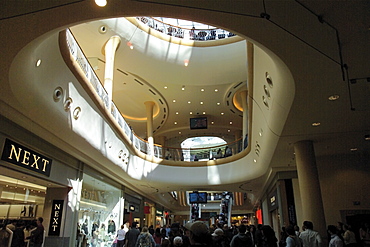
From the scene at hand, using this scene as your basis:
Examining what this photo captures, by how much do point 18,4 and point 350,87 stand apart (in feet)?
17.6

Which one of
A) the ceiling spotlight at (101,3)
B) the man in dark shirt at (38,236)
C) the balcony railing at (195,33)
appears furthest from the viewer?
the balcony railing at (195,33)

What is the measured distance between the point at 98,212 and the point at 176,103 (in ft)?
30.2

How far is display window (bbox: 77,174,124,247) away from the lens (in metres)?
10.5

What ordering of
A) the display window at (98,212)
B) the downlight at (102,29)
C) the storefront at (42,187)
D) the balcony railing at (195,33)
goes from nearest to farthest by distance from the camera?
the storefront at (42,187)
the display window at (98,212)
the downlight at (102,29)
the balcony railing at (195,33)

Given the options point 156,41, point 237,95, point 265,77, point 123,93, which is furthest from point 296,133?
point 123,93

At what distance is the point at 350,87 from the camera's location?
4.94 meters

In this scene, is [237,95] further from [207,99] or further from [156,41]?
[156,41]

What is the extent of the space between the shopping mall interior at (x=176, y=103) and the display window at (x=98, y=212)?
9cm

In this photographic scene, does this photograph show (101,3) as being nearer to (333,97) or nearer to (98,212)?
(333,97)

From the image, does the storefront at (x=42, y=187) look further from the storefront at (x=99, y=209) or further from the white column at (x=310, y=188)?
the white column at (x=310, y=188)

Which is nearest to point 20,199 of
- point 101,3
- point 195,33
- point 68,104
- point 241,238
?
point 68,104

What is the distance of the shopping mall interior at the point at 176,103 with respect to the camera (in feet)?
12.0

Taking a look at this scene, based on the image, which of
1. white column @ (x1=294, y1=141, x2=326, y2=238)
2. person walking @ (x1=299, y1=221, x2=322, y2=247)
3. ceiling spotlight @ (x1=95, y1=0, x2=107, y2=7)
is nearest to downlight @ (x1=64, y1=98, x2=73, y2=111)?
ceiling spotlight @ (x1=95, y1=0, x2=107, y2=7)

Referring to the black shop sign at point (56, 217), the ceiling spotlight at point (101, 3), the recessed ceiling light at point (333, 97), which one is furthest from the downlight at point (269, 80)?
the black shop sign at point (56, 217)
